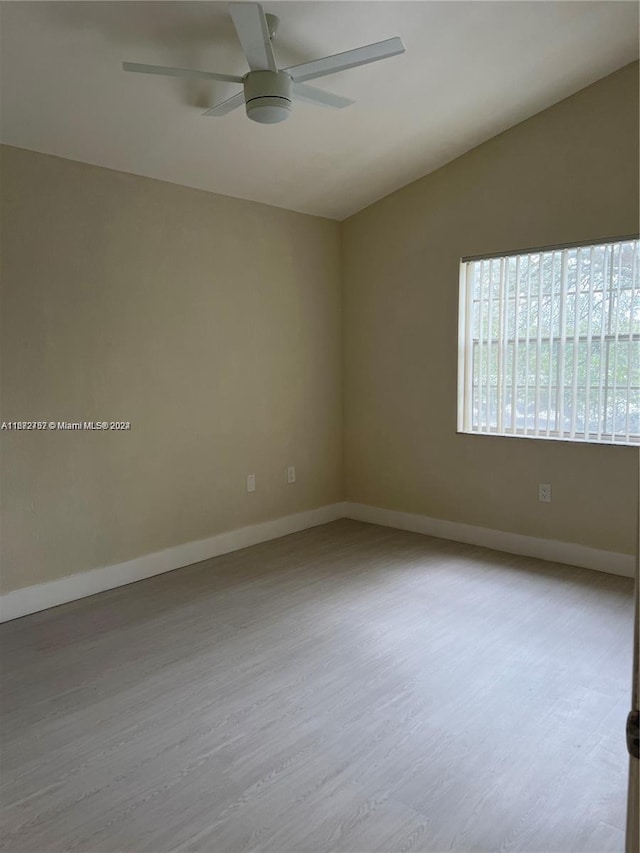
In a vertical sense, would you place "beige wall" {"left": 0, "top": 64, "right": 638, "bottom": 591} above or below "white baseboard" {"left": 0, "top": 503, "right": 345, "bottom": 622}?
above

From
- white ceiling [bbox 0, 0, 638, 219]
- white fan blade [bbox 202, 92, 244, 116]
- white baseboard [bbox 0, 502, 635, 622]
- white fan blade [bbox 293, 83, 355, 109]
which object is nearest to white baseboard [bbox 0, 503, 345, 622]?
white baseboard [bbox 0, 502, 635, 622]

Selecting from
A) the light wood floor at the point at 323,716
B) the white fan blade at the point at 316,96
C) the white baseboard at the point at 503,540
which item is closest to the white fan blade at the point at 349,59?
the white fan blade at the point at 316,96

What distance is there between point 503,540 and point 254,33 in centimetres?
320

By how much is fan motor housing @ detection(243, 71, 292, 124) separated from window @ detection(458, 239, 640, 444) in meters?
2.00

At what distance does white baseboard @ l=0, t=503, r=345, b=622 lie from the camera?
3.12m

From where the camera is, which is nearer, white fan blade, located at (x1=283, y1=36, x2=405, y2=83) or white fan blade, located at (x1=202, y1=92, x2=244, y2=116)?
white fan blade, located at (x1=283, y1=36, x2=405, y2=83)

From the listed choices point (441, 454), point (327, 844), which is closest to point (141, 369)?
point (441, 454)

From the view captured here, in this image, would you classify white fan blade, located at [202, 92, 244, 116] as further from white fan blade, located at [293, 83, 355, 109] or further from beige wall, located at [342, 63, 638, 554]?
beige wall, located at [342, 63, 638, 554]

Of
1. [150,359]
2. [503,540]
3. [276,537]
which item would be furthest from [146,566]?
[503,540]

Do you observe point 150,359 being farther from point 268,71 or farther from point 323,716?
point 323,716

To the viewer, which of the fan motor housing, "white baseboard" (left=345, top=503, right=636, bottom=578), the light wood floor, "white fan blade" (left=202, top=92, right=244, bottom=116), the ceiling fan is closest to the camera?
the light wood floor

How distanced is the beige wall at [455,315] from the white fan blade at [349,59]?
183 centimetres

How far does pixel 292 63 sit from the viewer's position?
2783 millimetres

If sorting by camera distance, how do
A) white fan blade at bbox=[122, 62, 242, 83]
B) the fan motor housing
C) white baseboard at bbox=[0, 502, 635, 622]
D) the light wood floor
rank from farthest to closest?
white baseboard at bbox=[0, 502, 635, 622] < the fan motor housing < white fan blade at bbox=[122, 62, 242, 83] < the light wood floor
